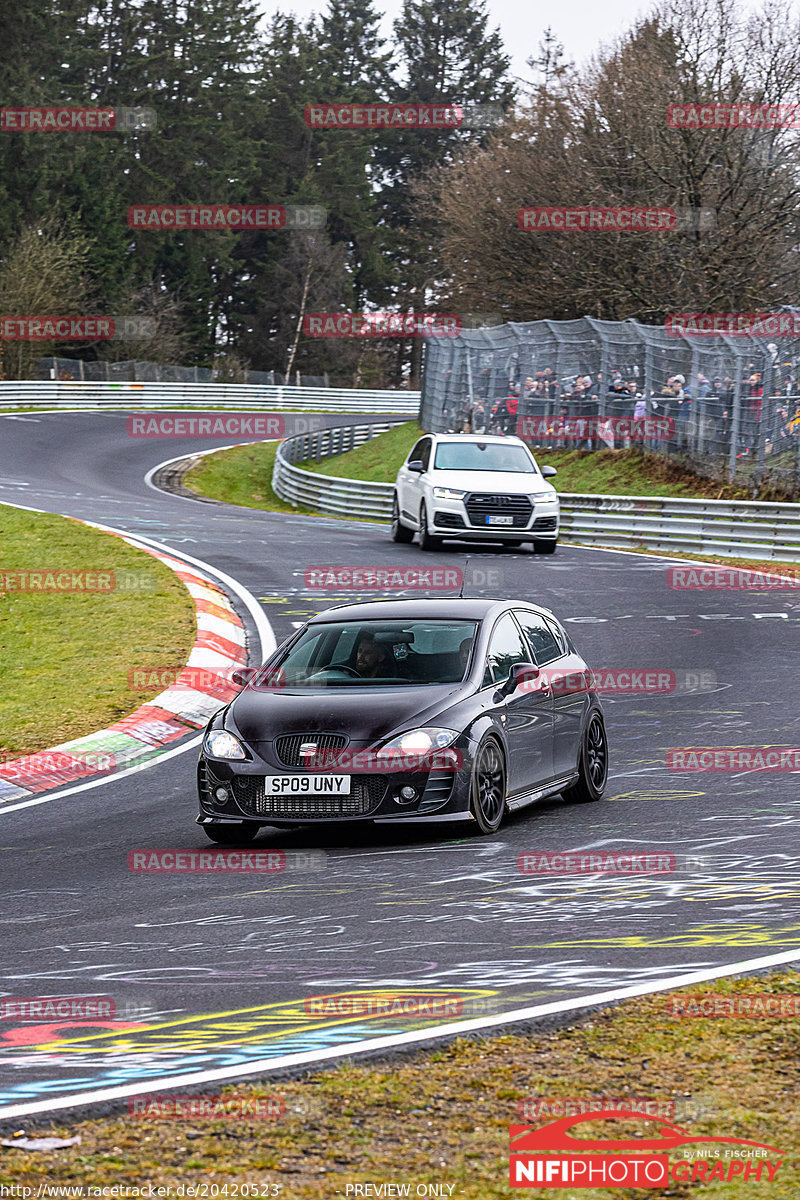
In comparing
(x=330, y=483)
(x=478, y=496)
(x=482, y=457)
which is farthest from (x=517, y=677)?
(x=330, y=483)

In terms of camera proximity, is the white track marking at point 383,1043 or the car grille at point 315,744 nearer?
the white track marking at point 383,1043

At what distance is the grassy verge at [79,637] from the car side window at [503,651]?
12.8 feet

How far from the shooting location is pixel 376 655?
1002cm

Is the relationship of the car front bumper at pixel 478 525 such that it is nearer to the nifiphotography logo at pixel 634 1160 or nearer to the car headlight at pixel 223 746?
the car headlight at pixel 223 746

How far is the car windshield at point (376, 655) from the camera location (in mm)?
9805

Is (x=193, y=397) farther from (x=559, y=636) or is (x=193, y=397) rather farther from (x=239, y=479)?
(x=559, y=636)

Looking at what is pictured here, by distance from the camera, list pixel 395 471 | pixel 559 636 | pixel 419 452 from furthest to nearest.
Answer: pixel 395 471
pixel 419 452
pixel 559 636

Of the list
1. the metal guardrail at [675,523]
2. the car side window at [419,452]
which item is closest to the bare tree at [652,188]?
the metal guardrail at [675,523]

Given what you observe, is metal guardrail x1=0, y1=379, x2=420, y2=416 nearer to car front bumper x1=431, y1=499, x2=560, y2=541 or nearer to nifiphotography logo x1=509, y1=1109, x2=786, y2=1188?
car front bumper x1=431, y1=499, x2=560, y2=541

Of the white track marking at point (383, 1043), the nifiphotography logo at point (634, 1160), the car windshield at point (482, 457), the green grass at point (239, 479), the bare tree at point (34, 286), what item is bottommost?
the green grass at point (239, 479)

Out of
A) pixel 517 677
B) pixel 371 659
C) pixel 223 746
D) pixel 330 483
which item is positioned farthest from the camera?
pixel 330 483

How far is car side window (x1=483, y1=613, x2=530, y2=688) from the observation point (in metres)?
9.91

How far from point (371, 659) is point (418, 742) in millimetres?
1154

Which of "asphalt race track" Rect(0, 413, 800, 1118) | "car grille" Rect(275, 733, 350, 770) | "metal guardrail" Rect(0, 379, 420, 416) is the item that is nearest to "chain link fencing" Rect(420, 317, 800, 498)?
"asphalt race track" Rect(0, 413, 800, 1118)
